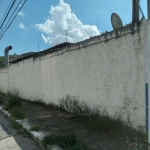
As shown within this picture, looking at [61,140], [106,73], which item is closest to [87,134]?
[61,140]

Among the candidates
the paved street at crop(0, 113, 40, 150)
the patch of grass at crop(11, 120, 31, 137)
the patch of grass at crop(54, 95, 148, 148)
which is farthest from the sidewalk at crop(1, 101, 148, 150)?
the paved street at crop(0, 113, 40, 150)

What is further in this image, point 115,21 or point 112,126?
point 115,21

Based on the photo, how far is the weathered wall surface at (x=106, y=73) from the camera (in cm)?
388

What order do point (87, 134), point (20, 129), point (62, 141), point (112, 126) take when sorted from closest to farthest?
point (62, 141)
point (87, 134)
point (112, 126)
point (20, 129)

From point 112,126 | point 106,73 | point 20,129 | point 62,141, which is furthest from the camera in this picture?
point 20,129

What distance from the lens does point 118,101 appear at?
4.41 m

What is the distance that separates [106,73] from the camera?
482cm

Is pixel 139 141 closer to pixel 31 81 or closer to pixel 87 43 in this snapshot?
pixel 87 43

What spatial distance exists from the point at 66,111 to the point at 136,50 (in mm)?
3863

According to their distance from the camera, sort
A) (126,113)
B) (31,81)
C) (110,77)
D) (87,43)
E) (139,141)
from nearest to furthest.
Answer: (139,141)
(126,113)
(110,77)
(87,43)
(31,81)

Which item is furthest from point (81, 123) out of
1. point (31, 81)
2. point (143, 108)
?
point (31, 81)

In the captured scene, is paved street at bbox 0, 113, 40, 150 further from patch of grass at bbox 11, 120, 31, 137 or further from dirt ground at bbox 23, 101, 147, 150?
dirt ground at bbox 23, 101, 147, 150

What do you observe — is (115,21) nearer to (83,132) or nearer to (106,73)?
(106,73)

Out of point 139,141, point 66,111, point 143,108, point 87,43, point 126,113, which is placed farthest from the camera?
point 66,111
